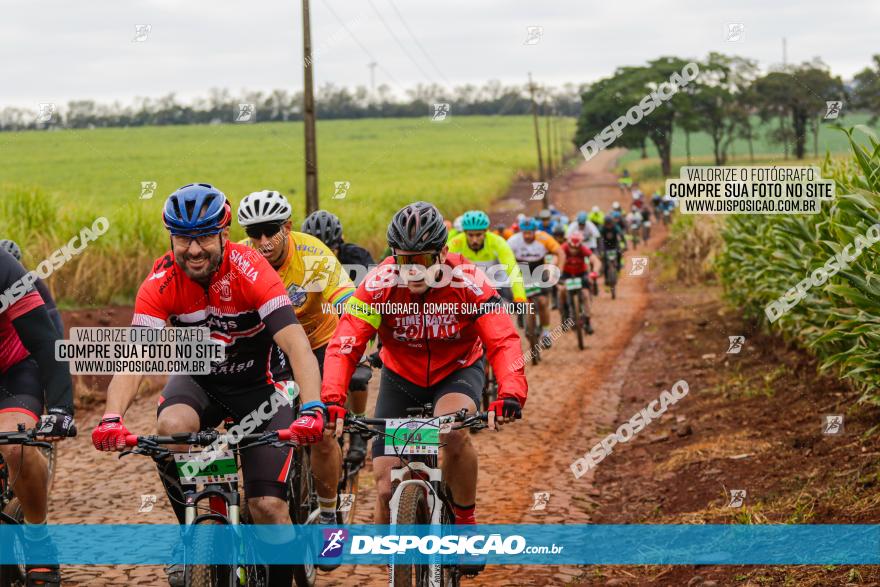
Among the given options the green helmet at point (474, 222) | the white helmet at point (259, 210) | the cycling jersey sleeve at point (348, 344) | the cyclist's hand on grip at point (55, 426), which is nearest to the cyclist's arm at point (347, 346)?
the cycling jersey sleeve at point (348, 344)

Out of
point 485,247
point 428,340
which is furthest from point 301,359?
point 485,247

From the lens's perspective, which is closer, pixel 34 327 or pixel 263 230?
pixel 34 327

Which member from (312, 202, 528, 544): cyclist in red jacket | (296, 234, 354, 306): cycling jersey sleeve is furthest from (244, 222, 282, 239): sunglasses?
(312, 202, 528, 544): cyclist in red jacket

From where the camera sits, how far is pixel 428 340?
6.29 meters

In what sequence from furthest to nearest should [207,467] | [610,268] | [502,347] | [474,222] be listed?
[610,268] < [474,222] < [502,347] < [207,467]

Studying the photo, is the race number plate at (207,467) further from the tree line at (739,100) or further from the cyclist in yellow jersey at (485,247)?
the tree line at (739,100)

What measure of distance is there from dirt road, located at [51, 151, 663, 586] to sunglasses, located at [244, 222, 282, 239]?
8.05 feet

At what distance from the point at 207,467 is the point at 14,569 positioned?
6.02ft

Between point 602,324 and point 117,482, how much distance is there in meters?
15.2

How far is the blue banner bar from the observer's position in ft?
17.1

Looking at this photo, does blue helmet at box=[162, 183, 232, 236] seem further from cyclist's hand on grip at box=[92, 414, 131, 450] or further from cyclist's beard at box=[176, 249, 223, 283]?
cyclist's hand on grip at box=[92, 414, 131, 450]

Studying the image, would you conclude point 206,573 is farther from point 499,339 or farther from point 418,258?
point 499,339

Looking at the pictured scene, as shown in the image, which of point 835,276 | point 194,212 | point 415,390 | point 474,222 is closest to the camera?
point 194,212

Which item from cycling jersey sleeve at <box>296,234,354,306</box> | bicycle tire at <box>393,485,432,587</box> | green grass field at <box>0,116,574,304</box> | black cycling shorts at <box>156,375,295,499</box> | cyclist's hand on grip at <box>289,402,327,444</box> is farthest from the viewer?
green grass field at <box>0,116,574,304</box>
